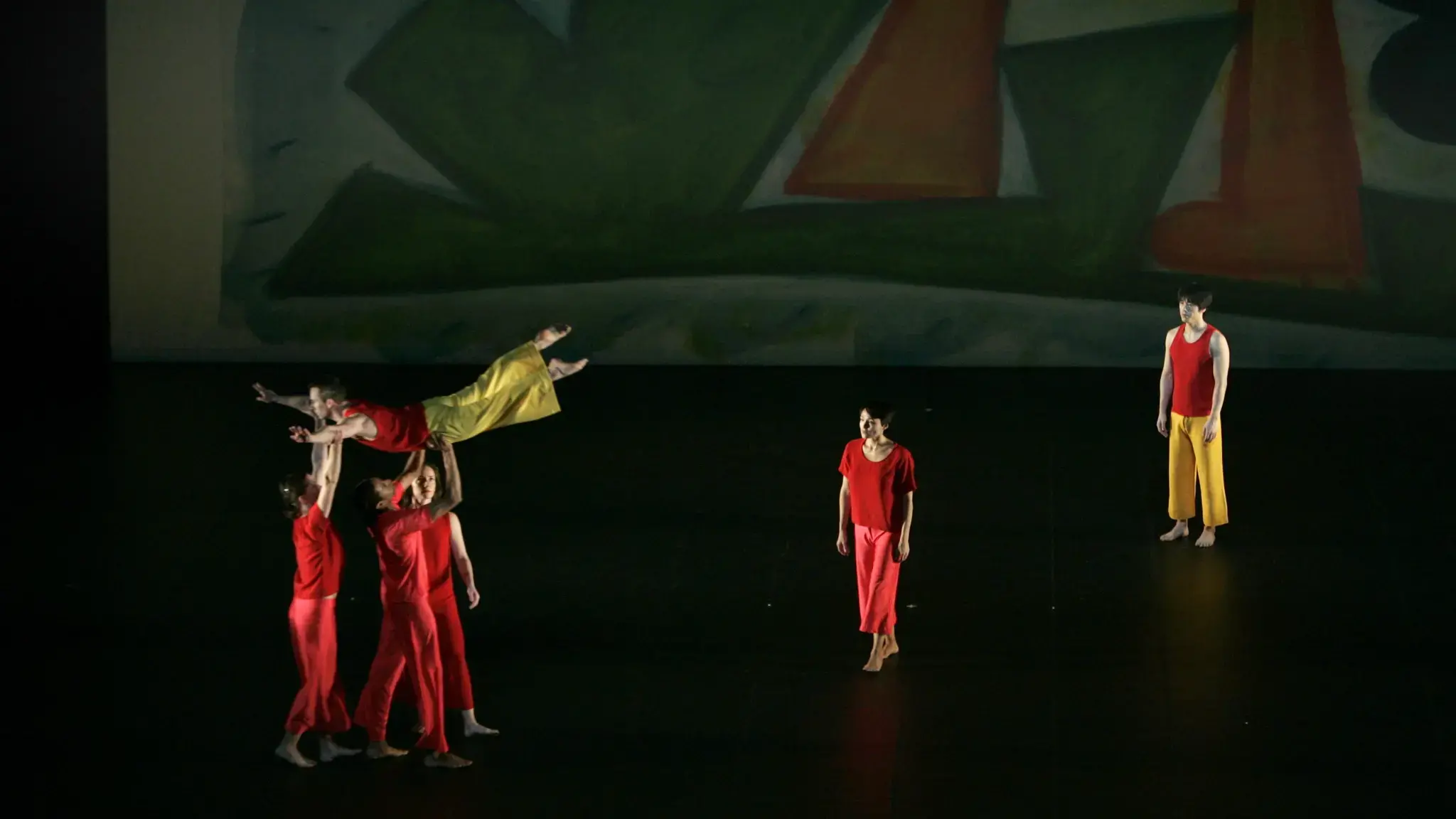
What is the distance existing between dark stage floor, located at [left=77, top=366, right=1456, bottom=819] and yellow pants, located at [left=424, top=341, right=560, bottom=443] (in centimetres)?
110

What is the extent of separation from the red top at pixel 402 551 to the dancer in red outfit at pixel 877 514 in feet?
5.58

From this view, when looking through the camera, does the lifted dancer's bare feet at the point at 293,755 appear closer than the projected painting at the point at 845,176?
Yes

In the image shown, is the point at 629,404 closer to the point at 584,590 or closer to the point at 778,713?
the point at 584,590

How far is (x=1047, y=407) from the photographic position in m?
12.2

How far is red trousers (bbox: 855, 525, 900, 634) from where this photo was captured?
7.34 metres

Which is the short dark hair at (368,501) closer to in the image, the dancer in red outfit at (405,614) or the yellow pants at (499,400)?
the dancer in red outfit at (405,614)

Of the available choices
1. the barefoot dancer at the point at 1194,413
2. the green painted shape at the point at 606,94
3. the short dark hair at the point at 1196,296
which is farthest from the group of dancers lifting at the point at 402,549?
the green painted shape at the point at 606,94

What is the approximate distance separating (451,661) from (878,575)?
169 cm

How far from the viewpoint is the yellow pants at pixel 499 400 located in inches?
251

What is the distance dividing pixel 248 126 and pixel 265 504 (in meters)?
4.39

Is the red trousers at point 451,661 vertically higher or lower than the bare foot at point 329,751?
higher

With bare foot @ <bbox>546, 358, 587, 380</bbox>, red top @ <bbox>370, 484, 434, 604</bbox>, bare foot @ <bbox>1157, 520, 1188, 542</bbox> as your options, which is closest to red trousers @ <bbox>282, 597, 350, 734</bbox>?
red top @ <bbox>370, 484, 434, 604</bbox>

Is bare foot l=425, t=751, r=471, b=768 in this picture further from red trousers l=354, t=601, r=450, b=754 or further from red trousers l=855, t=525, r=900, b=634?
red trousers l=855, t=525, r=900, b=634

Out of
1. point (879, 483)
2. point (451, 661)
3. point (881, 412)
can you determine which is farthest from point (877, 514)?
point (451, 661)
